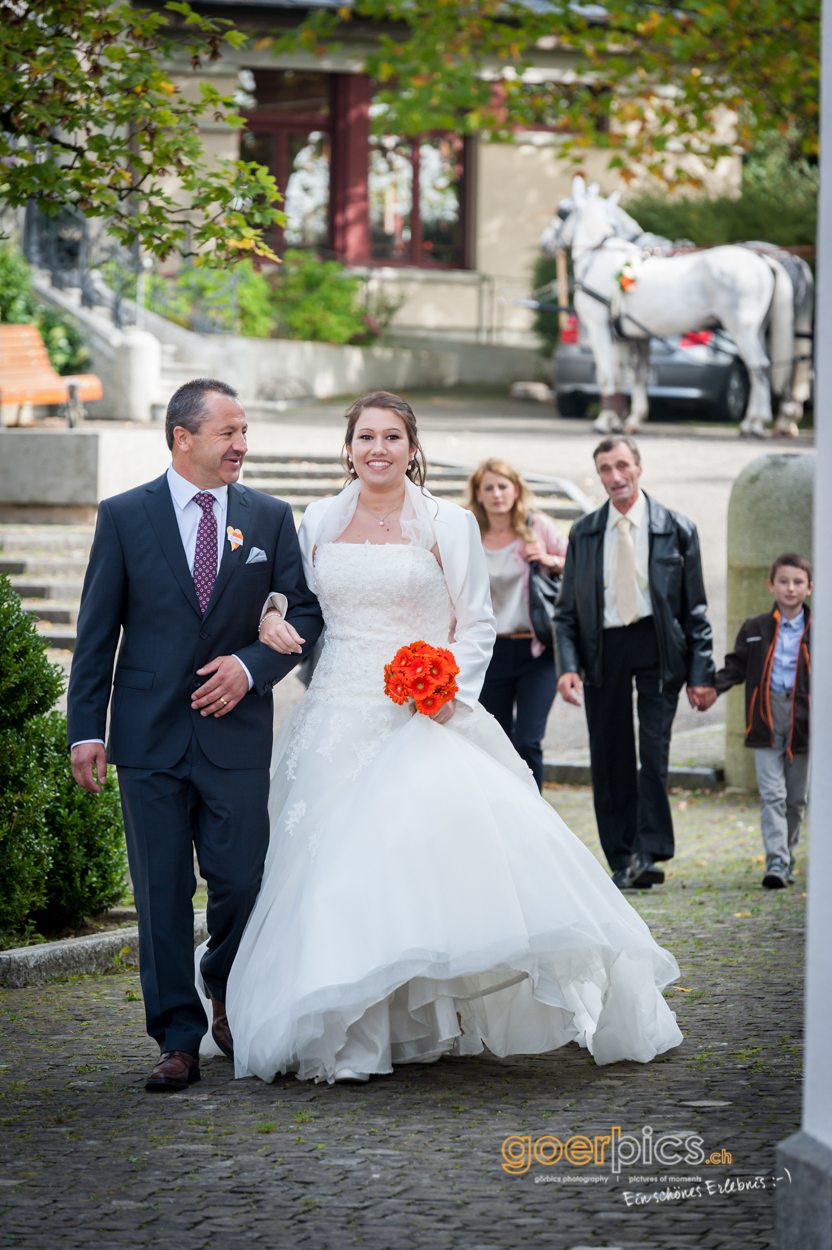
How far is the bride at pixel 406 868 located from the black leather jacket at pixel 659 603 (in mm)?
2609

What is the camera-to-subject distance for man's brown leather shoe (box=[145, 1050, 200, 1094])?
512cm

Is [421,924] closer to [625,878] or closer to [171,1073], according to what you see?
[171,1073]

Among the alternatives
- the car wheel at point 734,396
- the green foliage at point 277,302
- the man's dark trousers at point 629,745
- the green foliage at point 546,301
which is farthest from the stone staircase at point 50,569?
the green foliage at point 546,301

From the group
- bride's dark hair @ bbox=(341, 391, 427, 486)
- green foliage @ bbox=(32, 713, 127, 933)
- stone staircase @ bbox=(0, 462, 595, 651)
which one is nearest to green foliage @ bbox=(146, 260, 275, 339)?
stone staircase @ bbox=(0, 462, 595, 651)

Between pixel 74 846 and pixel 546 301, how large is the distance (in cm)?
2546

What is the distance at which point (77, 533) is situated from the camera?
49.3 ft

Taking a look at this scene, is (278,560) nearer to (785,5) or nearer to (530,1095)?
(530,1095)

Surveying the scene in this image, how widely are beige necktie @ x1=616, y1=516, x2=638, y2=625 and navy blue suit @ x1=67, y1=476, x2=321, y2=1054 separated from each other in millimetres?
3281

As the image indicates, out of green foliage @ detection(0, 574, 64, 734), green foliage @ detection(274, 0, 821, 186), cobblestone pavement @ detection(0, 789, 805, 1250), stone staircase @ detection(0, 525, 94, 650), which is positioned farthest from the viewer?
green foliage @ detection(274, 0, 821, 186)

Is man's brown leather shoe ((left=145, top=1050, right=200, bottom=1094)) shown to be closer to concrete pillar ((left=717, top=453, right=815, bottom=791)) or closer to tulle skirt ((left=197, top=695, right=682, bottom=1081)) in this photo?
tulle skirt ((left=197, top=695, right=682, bottom=1081))

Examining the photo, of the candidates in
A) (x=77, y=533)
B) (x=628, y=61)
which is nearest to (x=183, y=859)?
(x=77, y=533)

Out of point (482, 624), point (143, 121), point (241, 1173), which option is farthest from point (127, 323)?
point (241, 1173)

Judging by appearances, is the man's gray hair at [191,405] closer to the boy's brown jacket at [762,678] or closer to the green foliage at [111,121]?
the green foliage at [111,121]

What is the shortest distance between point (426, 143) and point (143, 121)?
99.5 feet
